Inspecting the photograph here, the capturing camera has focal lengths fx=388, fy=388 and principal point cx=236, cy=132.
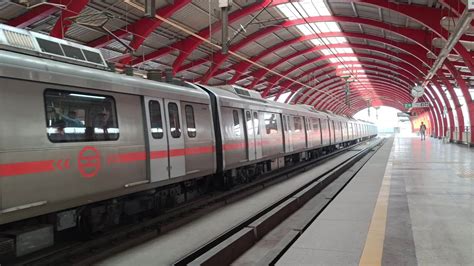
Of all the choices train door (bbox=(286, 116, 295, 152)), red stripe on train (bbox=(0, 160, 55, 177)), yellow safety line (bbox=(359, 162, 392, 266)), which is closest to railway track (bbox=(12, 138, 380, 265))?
red stripe on train (bbox=(0, 160, 55, 177))

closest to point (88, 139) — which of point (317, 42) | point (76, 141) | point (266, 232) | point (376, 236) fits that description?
point (76, 141)

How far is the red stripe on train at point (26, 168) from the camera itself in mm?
4324

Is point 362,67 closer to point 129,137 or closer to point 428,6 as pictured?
point 428,6

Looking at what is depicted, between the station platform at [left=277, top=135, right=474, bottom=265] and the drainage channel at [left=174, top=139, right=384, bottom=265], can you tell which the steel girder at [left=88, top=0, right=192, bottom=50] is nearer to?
the drainage channel at [left=174, top=139, right=384, bottom=265]

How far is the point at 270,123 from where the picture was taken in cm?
1320

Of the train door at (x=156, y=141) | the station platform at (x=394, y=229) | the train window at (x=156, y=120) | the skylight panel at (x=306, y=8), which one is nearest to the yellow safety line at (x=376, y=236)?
the station platform at (x=394, y=229)

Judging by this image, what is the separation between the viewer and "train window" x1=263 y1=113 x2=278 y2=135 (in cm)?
1283

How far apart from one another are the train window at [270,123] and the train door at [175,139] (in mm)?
5337

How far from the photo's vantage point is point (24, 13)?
18.0m

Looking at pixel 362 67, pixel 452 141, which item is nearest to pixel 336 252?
pixel 452 141

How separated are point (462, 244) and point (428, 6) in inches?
703

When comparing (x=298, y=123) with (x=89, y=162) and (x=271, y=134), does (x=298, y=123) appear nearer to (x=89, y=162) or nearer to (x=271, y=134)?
(x=271, y=134)

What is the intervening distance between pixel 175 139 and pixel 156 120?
27.7 inches

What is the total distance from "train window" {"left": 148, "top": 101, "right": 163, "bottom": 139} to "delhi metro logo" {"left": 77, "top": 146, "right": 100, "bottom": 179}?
142cm
